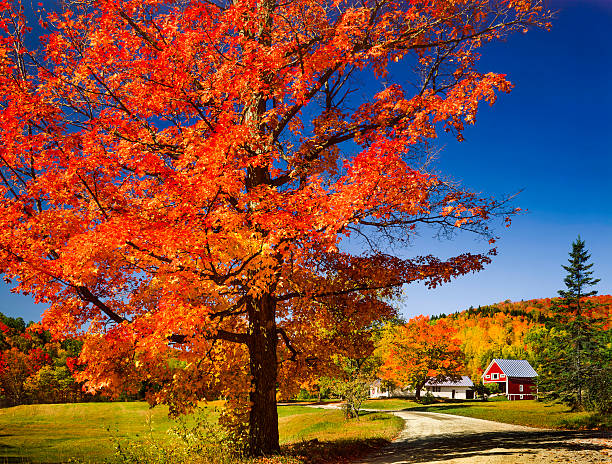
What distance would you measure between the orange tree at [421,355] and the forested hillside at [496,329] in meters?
49.5

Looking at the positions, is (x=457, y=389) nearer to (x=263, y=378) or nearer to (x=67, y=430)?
(x=67, y=430)

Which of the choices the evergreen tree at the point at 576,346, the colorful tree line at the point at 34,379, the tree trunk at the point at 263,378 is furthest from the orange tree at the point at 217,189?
the colorful tree line at the point at 34,379

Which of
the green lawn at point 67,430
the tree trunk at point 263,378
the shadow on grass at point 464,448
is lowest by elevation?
the green lawn at point 67,430

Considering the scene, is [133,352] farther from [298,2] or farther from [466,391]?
[466,391]

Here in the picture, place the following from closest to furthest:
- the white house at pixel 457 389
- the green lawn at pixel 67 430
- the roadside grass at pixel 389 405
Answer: the green lawn at pixel 67 430, the roadside grass at pixel 389 405, the white house at pixel 457 389

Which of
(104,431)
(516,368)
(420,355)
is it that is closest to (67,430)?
(104,431)

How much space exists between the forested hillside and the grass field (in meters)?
80.0

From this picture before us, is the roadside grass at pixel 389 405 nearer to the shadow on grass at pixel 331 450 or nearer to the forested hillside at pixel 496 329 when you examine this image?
the shadow on grass at pixel 331 450

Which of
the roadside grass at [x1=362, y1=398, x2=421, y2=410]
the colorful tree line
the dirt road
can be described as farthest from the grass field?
the roadside grass at [x1=362, y1=398, x2=421, y2=410]

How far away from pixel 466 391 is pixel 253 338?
3517 inches

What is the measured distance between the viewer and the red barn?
84750 mm

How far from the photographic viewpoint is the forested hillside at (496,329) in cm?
11881

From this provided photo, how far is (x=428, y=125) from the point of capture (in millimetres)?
12000

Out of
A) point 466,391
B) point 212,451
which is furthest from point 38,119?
point 466,391
